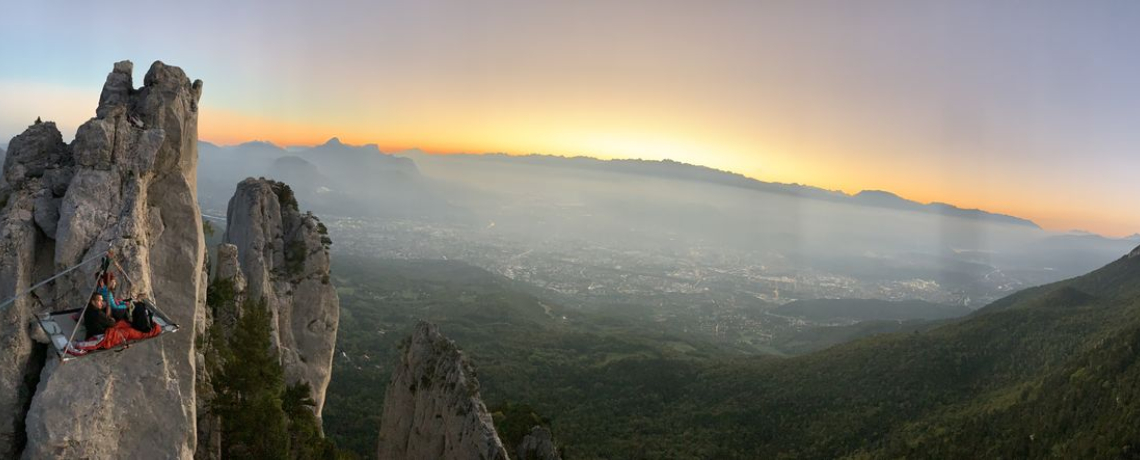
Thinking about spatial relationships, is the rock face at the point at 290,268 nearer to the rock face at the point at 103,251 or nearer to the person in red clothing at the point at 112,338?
the rock face at the point at 103,251

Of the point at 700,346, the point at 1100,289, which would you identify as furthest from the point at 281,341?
the point at 1100,289

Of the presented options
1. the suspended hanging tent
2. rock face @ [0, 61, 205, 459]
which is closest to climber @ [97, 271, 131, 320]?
the suspended hanging tent

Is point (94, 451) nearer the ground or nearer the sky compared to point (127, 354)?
nearer the ground

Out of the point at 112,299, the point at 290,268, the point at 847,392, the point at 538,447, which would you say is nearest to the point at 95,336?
the point at 112,299

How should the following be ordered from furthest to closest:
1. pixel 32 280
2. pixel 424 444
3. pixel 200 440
→ pixel 424 444 < pixel 200 440 < pixel 32 280

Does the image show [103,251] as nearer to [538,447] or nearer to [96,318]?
[96,318]

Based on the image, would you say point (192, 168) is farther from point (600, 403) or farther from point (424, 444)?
point (600, 403)

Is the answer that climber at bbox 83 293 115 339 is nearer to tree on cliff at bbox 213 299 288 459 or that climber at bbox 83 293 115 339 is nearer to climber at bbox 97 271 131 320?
climber at bbox 97 271 131 320

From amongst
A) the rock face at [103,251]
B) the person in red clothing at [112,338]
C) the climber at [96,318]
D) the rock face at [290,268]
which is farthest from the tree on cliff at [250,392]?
the climber at [96,318]
